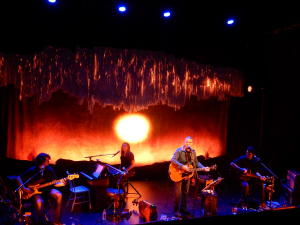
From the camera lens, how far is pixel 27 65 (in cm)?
664

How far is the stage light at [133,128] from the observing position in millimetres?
7766

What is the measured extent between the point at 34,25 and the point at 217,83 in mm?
6099

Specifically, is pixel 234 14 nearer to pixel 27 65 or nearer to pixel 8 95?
pixel 27 65

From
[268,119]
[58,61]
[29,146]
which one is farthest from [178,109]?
[29,146]

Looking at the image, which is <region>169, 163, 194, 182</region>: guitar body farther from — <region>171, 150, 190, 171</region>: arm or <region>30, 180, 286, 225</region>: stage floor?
<region>30, 180, 286, 225</region>: stage floor

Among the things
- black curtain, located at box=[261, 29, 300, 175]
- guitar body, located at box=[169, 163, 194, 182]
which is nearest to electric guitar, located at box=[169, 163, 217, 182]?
guitar body, located at box=[169, 163, 194, 182]

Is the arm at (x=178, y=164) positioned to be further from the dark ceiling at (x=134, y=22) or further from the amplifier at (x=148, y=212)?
the dark ceiling at (x=134, y=22)

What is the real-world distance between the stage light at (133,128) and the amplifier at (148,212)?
2.91 metres

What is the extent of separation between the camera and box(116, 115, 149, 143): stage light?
777 centimetres

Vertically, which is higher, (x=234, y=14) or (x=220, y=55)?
(x=234, y=14)

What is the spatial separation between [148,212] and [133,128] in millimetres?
3326

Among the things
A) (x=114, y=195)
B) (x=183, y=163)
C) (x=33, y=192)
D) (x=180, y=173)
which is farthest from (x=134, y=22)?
(x=33, y=192)

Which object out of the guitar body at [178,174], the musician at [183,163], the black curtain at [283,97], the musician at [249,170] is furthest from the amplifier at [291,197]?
the guitar body at [178,174]

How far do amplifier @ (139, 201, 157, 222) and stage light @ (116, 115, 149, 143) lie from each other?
2906 millimetres
